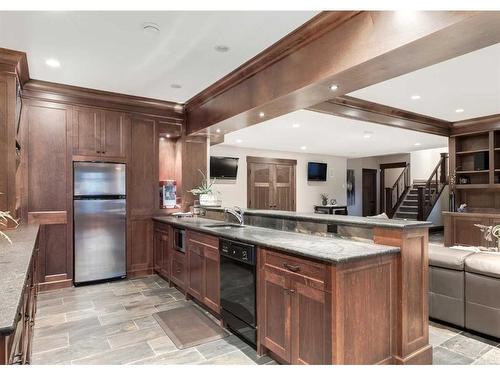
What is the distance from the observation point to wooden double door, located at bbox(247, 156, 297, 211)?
954cm

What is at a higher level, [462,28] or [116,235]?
[462,28]

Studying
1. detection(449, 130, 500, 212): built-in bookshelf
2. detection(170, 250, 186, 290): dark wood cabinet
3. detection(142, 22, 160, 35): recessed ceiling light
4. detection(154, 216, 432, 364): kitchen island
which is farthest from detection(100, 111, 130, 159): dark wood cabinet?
detection(449, 130, 500, 212): built-in bookshelf

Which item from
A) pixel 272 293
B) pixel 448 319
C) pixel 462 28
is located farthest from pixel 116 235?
pixel 462 28

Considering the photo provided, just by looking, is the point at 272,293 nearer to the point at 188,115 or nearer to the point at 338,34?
the point at 338,34

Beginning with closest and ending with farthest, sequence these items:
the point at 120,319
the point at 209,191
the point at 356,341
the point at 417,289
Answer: the point at 356,341 → the point at 417,289 → the point at 120,319 → the point at 209,191

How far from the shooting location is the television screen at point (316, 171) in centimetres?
1065

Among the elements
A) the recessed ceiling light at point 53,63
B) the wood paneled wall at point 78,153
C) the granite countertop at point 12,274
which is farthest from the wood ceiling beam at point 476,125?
the granite countertop at point 12,274

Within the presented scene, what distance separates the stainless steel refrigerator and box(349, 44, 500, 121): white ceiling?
12.1ft

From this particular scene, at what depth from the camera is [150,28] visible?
108 inches

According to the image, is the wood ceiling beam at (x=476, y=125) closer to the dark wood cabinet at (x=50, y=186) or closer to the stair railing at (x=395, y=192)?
the stair railing at (x=395, y=192)

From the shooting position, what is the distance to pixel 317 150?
9906 mm

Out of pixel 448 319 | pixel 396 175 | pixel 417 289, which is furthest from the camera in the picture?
pixel 396 175

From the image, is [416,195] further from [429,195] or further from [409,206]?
[429,195]

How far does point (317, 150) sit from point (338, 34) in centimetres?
763
